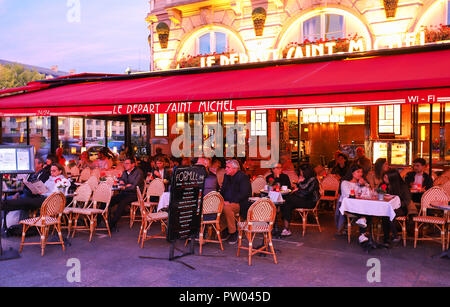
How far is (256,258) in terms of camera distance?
599 cm

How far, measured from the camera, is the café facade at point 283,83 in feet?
21.7

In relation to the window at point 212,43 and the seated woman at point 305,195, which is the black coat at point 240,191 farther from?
the window at point 212,43

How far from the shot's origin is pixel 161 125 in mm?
14586

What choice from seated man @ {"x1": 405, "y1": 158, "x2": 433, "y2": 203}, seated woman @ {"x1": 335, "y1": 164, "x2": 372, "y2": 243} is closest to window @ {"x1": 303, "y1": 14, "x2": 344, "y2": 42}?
seated man @ {"x1": 405, "y1": 158, "x2": 433, "y2": 203}

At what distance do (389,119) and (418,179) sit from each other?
352 centimetres

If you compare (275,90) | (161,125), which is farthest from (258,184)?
(161,125)

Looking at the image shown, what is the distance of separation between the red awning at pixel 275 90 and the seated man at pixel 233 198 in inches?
46.1

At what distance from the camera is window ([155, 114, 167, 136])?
1448cm

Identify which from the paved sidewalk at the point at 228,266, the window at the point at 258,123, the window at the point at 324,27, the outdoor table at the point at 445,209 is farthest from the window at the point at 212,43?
the outdoor table at the point at 445,209

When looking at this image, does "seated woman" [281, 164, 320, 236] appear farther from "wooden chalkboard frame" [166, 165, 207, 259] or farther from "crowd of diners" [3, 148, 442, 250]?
"wooden chalkboard frame" [166, 165, 207, 259]

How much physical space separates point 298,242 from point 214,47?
804 centimetres

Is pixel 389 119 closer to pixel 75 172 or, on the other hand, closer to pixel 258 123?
pixel 258 123

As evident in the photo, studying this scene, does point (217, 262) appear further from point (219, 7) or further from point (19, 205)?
point (219, 7)
